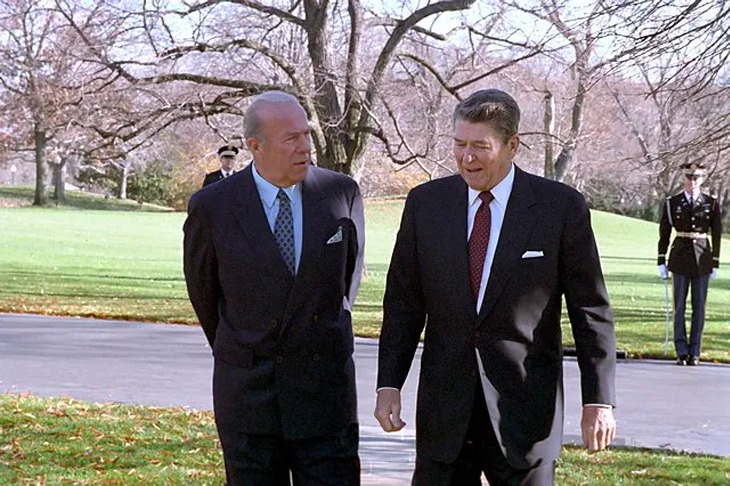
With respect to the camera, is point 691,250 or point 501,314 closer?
point 501,314

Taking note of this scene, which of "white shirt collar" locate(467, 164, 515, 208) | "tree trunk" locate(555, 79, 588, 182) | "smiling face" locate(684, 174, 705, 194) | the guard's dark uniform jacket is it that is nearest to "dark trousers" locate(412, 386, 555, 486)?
"white shirt collar" locate(467, 164, 515, 208)

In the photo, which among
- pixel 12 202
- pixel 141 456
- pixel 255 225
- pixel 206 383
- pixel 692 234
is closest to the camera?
pixel 255 225

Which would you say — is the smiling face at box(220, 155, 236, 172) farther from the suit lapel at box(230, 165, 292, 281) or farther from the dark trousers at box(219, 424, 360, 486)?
the dark trousers at box(219, 424, 360, 486)

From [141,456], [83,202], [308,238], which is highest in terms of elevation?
[83,202]

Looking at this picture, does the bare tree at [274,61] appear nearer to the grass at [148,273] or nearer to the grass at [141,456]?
the grass at [148,273]

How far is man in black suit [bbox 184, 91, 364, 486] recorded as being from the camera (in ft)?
15.1

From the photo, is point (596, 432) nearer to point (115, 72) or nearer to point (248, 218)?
point (248, 218)

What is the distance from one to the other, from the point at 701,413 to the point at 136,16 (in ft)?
40.8

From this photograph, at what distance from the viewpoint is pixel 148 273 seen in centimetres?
2895

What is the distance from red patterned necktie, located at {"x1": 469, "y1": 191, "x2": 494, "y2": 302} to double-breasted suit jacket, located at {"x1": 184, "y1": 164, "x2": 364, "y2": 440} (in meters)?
0.62

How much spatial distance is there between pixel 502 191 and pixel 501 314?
460mm

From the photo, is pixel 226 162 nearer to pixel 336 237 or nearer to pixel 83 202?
pixel 336 237

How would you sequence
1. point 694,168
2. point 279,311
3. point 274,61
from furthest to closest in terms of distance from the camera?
point 274,61, point 694,168, point 279,311

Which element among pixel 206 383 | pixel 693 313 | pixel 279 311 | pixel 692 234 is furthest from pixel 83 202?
pixel 279 311
